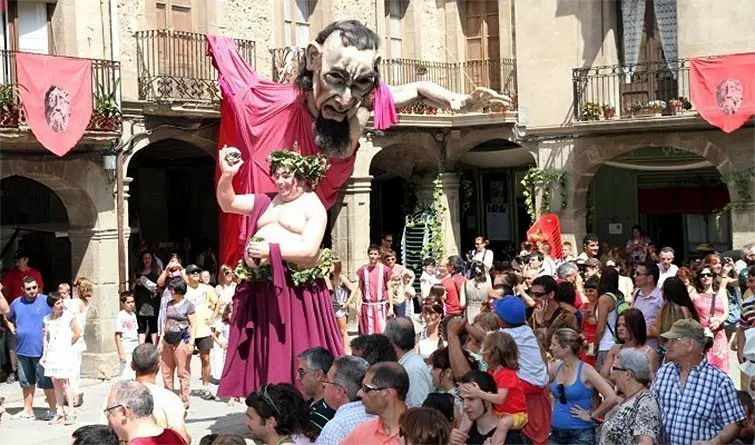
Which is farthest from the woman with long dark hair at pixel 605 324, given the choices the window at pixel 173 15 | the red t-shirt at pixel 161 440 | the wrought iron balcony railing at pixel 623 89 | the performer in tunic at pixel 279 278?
the wrought iron balcony railing at pixel 623 89

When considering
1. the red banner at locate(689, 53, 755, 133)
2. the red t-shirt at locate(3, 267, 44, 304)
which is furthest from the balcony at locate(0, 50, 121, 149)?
the red banner at locate(689, 53, 755, 133)

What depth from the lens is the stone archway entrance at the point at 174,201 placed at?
21.5m

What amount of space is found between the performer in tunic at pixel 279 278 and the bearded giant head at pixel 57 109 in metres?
6.11

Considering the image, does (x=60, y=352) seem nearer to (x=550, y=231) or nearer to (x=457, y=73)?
(x=550, y=231)

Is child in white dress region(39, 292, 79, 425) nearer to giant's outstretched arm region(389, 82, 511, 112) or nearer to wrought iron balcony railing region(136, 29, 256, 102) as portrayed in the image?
giant's outstretched arm region(389, 82, 511, 112)

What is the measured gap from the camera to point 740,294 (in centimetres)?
1260

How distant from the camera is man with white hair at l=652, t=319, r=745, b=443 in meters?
A: 6.52

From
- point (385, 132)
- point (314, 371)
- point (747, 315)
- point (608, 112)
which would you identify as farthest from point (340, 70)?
point (385, 132)

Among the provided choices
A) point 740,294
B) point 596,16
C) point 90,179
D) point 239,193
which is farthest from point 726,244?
point 239,193

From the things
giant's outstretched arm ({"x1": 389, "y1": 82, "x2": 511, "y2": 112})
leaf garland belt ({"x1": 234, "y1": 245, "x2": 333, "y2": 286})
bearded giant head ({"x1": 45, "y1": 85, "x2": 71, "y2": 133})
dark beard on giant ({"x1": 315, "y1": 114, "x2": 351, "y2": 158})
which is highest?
bearded giant head ({"x1": 45, "y1": 85, "x2": 71, "y2": 133})

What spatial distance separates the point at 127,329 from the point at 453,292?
3795 mm

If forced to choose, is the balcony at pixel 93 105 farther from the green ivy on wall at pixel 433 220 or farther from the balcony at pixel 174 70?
the green ivy on wall at pixel 433 220

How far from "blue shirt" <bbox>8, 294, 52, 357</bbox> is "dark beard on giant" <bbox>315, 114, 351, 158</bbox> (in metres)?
4.67

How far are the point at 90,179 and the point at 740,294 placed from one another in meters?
8.39
